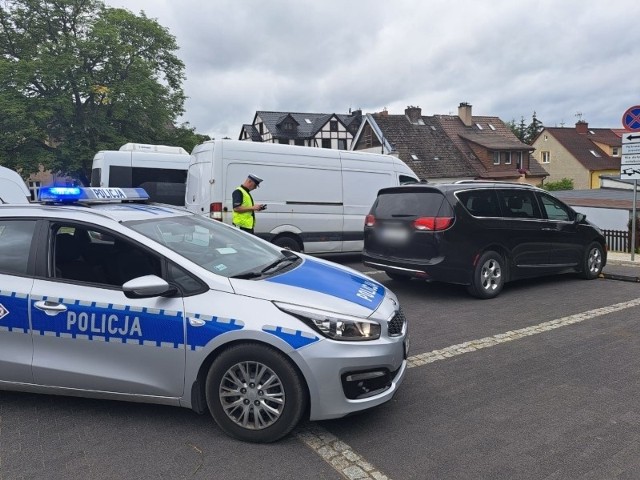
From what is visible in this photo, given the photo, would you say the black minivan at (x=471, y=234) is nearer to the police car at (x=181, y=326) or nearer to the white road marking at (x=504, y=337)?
the white road marking at (x=504, y=337)

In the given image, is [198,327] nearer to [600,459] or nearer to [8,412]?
[8,412]

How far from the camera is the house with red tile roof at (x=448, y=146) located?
135ft

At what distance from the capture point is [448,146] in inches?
1700

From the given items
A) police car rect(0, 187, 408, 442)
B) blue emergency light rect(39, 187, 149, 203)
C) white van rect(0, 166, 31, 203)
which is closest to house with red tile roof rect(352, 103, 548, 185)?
white van rect(0, 166, 31, 203)

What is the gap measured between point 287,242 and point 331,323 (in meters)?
6.94

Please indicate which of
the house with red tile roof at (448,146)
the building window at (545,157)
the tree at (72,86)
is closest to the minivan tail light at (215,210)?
the tree at (72,86)

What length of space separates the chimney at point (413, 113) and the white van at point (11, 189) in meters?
38.8

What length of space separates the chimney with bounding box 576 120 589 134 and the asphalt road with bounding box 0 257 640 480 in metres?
60.5

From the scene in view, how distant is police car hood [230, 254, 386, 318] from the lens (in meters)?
3.38

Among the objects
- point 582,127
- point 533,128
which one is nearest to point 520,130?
point 533,128

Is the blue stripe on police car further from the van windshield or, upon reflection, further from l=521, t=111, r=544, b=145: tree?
l=521, t=111, r=544, b=145: tree

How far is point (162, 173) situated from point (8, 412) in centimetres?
1174

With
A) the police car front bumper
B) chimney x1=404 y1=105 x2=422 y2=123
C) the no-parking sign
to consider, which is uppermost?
chimney x1=404 y1=105 x2=422 y2=123

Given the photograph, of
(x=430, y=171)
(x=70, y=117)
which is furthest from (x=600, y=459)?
(x=430, y=171)
